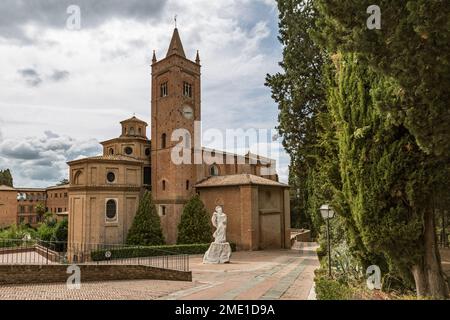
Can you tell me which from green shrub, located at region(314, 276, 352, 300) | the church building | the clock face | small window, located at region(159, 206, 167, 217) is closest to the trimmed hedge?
the church building

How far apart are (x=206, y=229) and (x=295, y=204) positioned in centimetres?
2291

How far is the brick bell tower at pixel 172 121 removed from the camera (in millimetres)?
29391

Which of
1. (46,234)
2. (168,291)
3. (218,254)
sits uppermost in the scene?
(168,291)

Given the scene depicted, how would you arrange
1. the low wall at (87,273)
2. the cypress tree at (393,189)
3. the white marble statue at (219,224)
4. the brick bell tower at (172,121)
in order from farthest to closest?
the brick bell tower at (172,121), the white marble statue at (219,224), the low wall at (87,273), the cypress tree at (393,189)

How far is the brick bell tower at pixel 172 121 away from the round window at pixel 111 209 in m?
3.93

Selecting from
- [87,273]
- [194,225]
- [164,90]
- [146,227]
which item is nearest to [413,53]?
[87,273]

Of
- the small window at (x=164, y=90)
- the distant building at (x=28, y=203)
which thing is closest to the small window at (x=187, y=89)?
the small window at (x=164, y=90)

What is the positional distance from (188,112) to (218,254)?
52.0ft

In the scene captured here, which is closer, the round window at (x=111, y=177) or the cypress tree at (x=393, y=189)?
the cypress tree at (x=393, y=189)

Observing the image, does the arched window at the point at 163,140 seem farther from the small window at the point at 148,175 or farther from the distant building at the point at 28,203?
the distant building at the point at 28,203

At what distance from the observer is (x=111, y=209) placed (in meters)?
28.1

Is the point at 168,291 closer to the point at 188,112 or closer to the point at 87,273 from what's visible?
the point at 87,273

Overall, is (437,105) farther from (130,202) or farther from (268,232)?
(130,202)

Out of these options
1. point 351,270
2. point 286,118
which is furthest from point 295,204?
point 351,270
